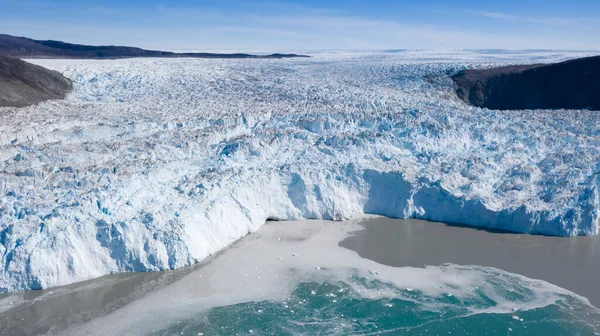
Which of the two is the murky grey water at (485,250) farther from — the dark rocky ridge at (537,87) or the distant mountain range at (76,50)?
the distant mountain range at (76,50)

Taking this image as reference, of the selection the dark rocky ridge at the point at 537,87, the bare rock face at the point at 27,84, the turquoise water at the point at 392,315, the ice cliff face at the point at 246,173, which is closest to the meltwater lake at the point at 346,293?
the turquoise water at the point at 392,315

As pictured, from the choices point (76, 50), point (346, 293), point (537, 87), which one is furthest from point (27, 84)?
point (76, 50)

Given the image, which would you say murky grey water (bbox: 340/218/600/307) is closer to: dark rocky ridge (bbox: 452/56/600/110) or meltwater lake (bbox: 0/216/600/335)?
meltwater lake (bbox: 0/216/600/335)

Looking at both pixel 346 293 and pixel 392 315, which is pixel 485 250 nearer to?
pixel 392 315

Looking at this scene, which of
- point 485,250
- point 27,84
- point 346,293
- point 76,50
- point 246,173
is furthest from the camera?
point 76,50

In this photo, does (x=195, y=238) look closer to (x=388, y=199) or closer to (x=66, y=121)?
(x=388, y=199)

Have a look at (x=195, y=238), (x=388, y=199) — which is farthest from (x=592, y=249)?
(x=195, y=238)
